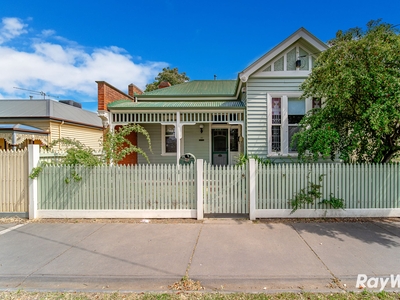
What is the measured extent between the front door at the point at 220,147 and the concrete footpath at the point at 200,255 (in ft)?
21.1

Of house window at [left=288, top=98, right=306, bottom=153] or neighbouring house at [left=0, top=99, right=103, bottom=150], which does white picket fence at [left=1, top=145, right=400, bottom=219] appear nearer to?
house window at [left=288, top=98, right=306, bottom=153]

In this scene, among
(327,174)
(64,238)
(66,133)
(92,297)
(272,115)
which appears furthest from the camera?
(66,133)

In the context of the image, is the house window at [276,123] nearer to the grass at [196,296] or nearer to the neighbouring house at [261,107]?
the neighbouring house at [261,107]

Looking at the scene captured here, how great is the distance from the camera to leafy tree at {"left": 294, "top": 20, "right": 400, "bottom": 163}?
15.7 feet

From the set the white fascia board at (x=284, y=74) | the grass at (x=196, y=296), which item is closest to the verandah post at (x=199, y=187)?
the grass at (x=196, y=296)

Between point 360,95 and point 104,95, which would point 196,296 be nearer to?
point 360,95

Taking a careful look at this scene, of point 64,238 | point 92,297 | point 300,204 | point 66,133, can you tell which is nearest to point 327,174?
point 300,204

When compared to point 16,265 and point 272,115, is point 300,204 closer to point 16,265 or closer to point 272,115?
point 272,115

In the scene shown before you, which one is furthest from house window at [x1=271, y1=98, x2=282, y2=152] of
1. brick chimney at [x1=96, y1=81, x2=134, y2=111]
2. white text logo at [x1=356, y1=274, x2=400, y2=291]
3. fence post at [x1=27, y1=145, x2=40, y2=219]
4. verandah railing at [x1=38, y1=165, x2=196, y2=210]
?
fence post at [x1=27, y1=145, x2=40, y2=219]

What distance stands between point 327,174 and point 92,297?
546cm

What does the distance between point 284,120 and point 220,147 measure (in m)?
4.10

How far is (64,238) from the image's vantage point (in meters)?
4.36

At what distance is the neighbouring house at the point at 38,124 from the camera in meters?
11.4

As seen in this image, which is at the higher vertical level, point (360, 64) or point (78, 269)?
point (360, 64)
